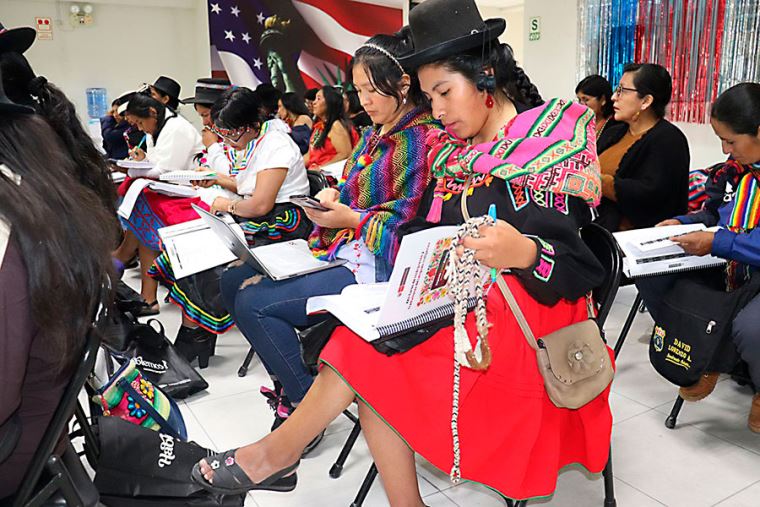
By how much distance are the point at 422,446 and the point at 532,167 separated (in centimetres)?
66

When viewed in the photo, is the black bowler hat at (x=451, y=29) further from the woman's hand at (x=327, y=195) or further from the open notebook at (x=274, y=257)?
the open notebook at (x=274, y=257)

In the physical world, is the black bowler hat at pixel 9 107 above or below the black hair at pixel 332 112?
above

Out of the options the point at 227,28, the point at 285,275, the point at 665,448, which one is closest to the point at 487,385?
the point at 285,275

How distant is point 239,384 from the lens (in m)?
2.77

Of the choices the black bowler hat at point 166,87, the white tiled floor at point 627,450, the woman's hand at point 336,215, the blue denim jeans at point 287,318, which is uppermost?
the black bowler hat at point 166,87

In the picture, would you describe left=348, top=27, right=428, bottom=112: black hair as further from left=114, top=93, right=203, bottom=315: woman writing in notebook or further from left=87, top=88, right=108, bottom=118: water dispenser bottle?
left=87, top=88, right=108, bottom=118: water dispenser bottle

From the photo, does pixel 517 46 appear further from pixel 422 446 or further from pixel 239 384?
pixel 422 446

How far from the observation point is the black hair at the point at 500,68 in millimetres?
1553

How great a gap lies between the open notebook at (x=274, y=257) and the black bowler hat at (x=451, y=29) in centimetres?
81

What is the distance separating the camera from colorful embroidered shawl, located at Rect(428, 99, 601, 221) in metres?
1.43

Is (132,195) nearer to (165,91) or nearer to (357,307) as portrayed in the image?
(165,91)

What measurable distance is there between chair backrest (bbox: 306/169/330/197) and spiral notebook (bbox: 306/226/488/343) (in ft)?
4.81

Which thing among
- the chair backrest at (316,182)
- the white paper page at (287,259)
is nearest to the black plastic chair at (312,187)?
the chair backrest at (316,182)

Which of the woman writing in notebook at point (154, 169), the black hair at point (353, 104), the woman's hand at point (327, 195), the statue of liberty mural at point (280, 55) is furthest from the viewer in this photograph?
the statue of liberty mural at point (280, 55)
